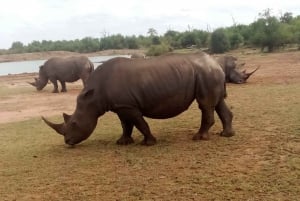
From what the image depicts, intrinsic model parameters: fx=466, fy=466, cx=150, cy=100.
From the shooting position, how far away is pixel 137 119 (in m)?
8.90

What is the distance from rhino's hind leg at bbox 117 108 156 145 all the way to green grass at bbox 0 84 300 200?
0.20m

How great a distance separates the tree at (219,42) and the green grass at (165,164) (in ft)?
127

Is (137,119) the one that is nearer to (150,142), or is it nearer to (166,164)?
(150,142)

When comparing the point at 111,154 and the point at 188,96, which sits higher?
the point at 188,96

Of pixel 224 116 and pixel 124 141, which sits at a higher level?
pixel 224 116

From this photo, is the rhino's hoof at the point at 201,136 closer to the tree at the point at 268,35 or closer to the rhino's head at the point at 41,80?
the rhino's head at the point at 41,80

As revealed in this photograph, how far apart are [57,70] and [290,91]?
465 inches

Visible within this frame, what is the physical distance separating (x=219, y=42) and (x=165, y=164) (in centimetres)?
4332

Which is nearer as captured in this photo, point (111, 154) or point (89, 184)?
point (89, 184)

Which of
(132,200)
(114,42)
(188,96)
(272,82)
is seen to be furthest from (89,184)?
(114,42)

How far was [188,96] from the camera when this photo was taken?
9062 millimetres

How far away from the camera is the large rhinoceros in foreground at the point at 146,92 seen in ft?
29.1

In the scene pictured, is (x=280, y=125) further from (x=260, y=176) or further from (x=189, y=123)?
(x=260, y=176)

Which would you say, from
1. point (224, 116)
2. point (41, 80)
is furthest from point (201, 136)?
point (41, 80)
